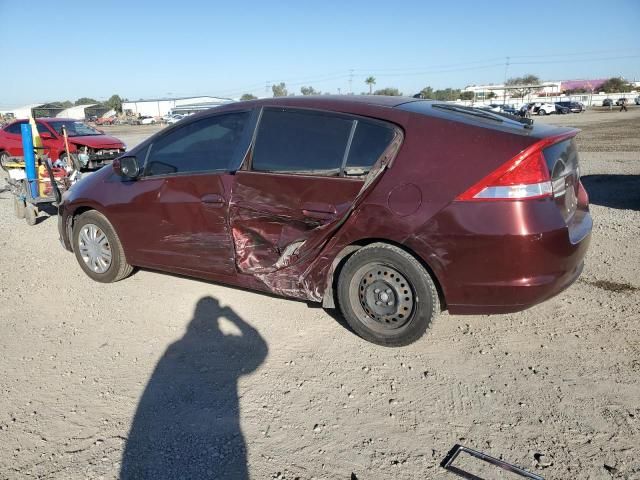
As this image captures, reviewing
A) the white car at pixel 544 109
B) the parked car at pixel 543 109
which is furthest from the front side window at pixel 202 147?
the white car at pixel 544 109

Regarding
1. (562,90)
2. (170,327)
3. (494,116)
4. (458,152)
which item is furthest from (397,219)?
(562,90)

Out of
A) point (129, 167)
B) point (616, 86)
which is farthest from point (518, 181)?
point (616, 86)

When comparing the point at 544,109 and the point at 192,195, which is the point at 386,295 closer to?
the point at 192,195

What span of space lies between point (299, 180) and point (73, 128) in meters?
12.8

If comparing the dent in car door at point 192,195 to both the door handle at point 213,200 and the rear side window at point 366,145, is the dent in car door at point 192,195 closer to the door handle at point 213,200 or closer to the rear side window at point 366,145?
the door handle at point 213,200

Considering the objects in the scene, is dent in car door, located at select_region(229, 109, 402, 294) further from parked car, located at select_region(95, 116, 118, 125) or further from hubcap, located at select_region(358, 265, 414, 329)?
parked car, located at select_region(95, 116, 118, 125)

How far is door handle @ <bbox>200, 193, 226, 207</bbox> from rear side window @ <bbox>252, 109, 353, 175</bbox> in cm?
39

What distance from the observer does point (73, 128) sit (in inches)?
545

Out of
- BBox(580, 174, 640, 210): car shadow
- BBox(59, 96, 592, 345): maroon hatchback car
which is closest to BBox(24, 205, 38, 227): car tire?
BBox(59, 96, 592, 345): maroon hatchback car

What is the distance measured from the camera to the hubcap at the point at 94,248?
15.6 ft

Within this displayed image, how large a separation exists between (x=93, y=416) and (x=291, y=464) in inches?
50.6

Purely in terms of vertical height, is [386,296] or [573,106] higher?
[573,106]

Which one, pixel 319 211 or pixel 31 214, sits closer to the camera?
pixel 319 211

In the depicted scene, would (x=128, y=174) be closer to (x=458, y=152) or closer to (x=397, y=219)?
(x=397, y=219)
